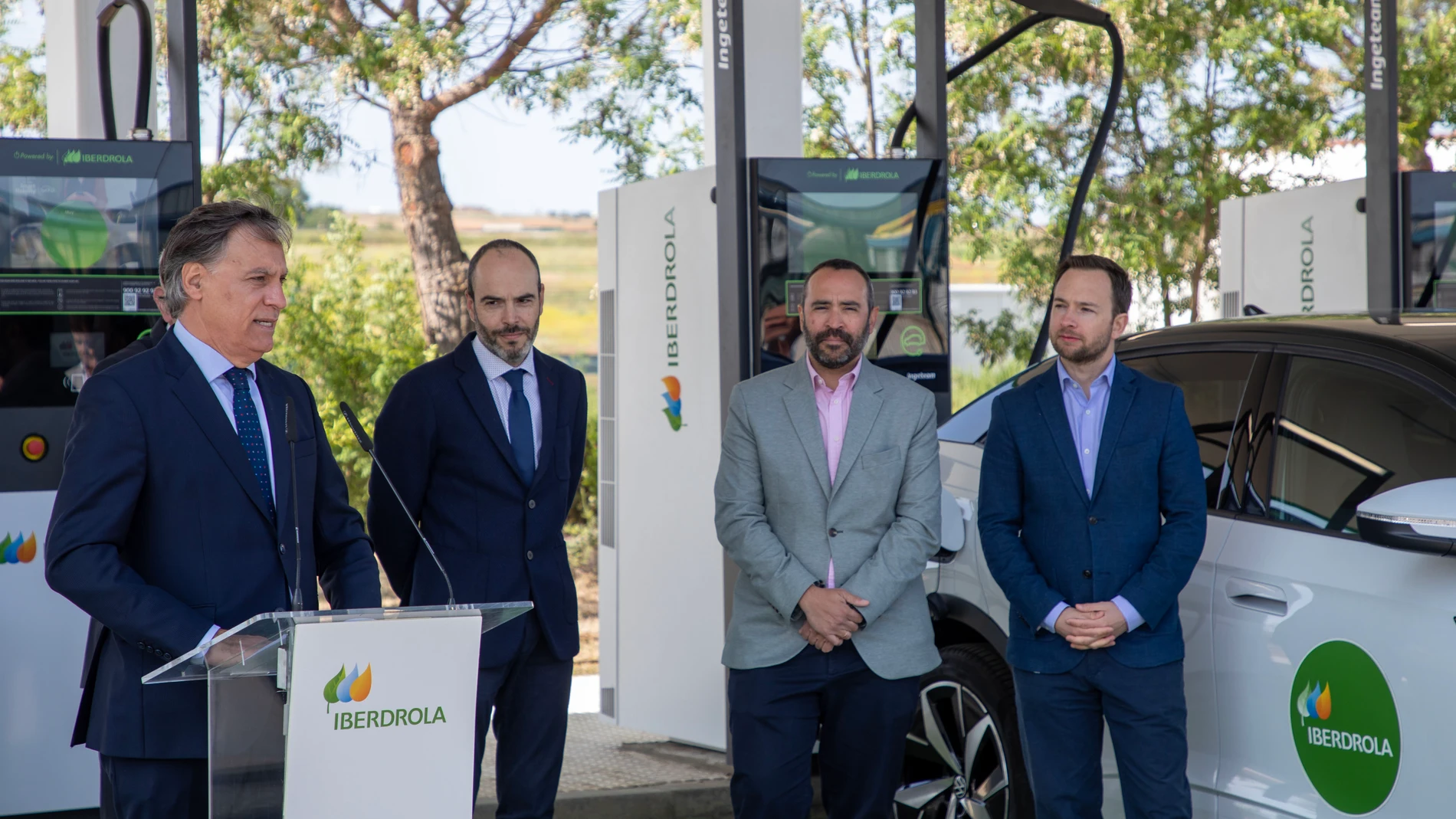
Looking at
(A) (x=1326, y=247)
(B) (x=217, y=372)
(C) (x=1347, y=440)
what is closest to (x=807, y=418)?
(C) (x=1347, y=440)

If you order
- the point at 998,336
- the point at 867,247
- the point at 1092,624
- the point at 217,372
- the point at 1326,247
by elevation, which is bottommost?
the point at 1092,624

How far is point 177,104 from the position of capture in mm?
4449

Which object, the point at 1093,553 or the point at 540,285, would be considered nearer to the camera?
the point at 1093,553

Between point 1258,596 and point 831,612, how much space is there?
3.21 feet

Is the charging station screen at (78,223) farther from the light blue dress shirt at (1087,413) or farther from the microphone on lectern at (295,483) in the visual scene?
the light blue dress shirt at (1087,413)

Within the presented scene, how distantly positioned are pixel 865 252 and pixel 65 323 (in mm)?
2593

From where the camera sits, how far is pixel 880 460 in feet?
11.4

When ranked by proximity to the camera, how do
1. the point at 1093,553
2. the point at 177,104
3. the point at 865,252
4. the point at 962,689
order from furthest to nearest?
the point at 865,252
the point at 177,104
the point at 962,689
the point at 1093,553

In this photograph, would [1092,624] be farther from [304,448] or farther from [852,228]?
[852,228]

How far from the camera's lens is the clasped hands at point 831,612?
334cm

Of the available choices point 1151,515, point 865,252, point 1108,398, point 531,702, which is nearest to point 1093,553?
point 1151,515

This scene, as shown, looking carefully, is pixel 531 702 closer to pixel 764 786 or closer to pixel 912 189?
pixel 764 786

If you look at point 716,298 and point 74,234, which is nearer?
point 74,234

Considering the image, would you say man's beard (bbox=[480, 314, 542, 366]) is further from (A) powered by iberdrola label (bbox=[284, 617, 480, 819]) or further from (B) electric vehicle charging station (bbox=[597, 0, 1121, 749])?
(A) powered by iberdrola label (bbox=[284, 617, 480, 819])
